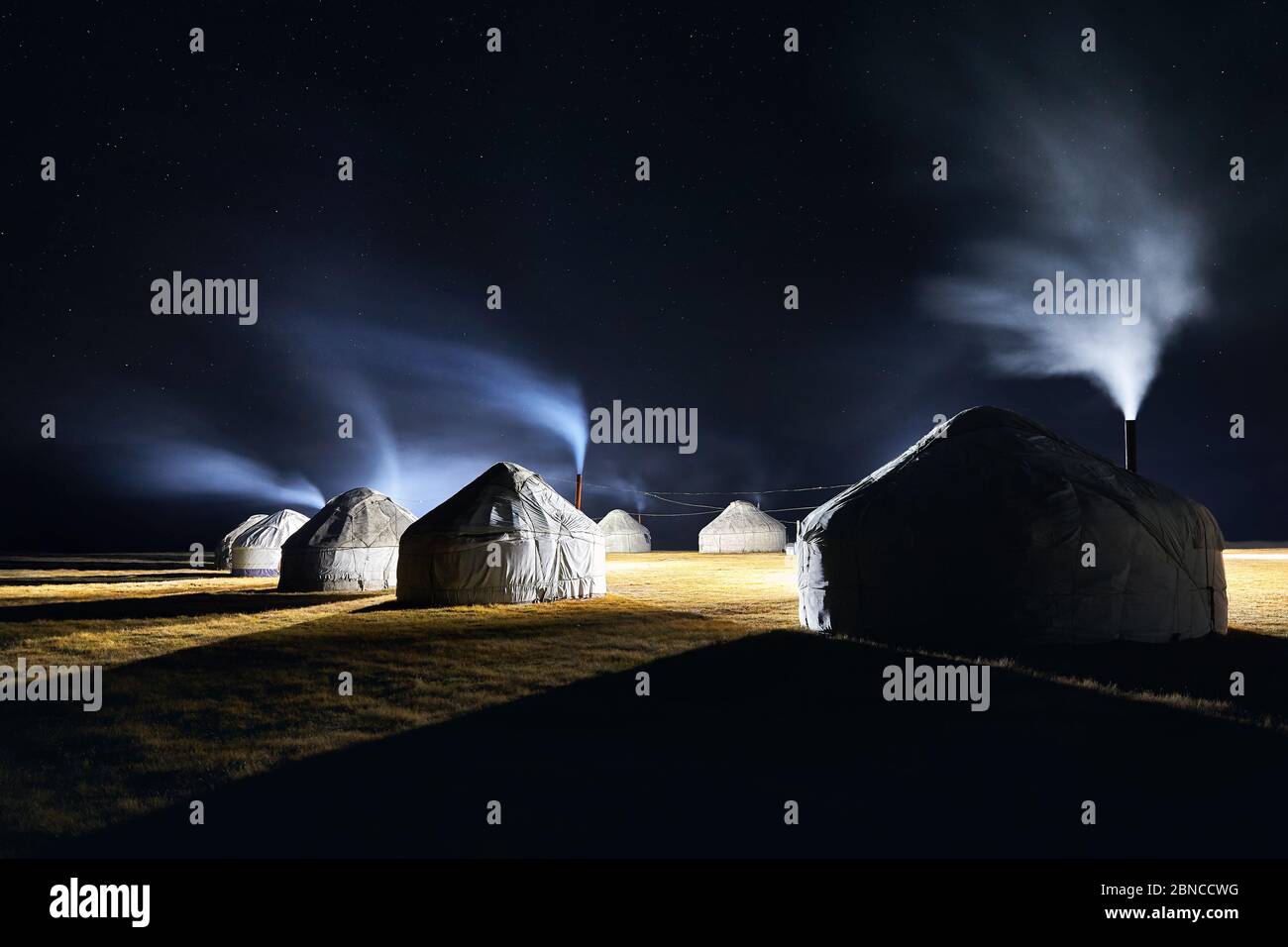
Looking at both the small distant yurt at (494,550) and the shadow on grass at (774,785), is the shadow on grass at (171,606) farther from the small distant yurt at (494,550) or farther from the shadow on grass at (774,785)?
the shadow on grass at (774,785)

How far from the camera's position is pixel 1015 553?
28.2 ft

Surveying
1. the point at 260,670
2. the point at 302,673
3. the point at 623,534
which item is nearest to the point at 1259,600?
the point at 302,673

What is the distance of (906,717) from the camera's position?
5688mm

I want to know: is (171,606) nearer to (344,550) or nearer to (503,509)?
(344,550)

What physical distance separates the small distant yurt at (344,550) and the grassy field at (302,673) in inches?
104

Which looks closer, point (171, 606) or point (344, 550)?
point (171, 606)

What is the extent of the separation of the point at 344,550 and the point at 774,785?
673 inches

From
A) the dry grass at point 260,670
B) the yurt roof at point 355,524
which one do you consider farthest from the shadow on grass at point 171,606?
the yurt roof at point 355,524

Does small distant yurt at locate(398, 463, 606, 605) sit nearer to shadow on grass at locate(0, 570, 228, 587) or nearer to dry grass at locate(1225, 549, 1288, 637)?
dry grass at locate(1225, 549, 1288, 637)

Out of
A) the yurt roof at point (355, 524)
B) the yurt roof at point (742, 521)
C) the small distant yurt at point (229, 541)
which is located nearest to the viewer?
the yurt roof at point (355, 524)

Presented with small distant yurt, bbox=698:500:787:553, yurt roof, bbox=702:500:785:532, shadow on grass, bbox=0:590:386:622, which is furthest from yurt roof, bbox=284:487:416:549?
Result: yurt roof, bbox=702:500:785:532

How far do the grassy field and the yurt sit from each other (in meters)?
0.62

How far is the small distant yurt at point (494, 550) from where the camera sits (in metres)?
15.3
